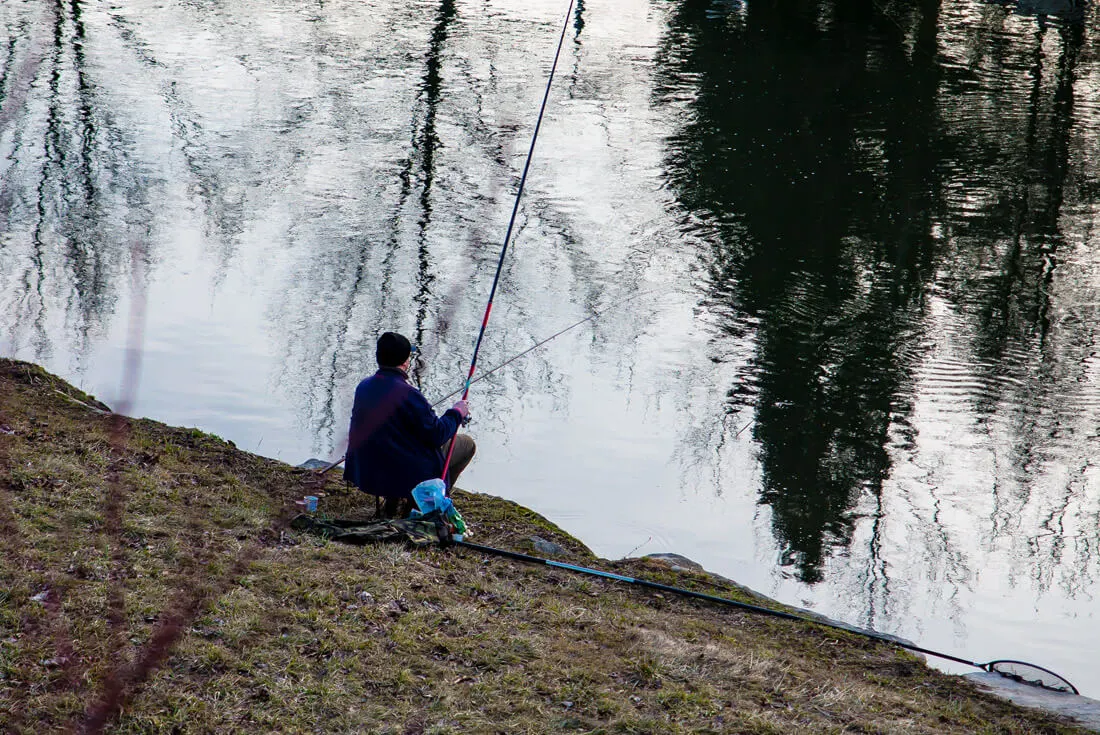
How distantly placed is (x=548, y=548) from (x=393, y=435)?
44.6 inches

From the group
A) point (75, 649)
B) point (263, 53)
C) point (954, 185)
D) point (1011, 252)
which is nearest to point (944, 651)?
point (75, 649)

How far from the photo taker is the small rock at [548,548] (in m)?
6.25

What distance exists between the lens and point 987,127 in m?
15.8

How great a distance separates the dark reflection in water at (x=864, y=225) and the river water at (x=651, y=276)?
0.17 ft

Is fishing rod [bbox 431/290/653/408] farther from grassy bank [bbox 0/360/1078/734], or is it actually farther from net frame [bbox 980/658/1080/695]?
net frame [bbox 980/658/1080/695]

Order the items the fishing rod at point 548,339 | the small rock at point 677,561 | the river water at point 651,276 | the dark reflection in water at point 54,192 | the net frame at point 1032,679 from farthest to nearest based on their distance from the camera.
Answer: the dark reflection in water at point 54,192 → the fishing rod at point 548,339 → the river water at point 651,276 → the small rock at point 677,561 → the net frame at point 1032,679

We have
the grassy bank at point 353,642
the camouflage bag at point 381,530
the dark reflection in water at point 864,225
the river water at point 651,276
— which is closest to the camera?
the grassy bank at point 353,642

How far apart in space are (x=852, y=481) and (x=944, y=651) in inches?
68.7

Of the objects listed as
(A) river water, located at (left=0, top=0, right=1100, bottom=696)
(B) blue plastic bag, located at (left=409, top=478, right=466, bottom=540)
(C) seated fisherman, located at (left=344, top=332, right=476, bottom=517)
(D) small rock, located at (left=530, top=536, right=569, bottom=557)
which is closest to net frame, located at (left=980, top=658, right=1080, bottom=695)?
(A) river water, located at (left=0, top=0, right=1100, bottom=696)

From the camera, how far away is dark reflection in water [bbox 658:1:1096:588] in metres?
8.74

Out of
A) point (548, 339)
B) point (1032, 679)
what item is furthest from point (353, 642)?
point (548, 339)

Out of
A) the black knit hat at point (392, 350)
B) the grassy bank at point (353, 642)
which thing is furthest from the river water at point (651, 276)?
the black knit hat at point (392, 350)

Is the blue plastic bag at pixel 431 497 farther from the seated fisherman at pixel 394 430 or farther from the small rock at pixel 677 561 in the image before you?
the small rock at pixel 677 561

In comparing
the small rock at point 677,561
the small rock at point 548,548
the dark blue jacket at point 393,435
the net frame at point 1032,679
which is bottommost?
the small rock at point 677,561
